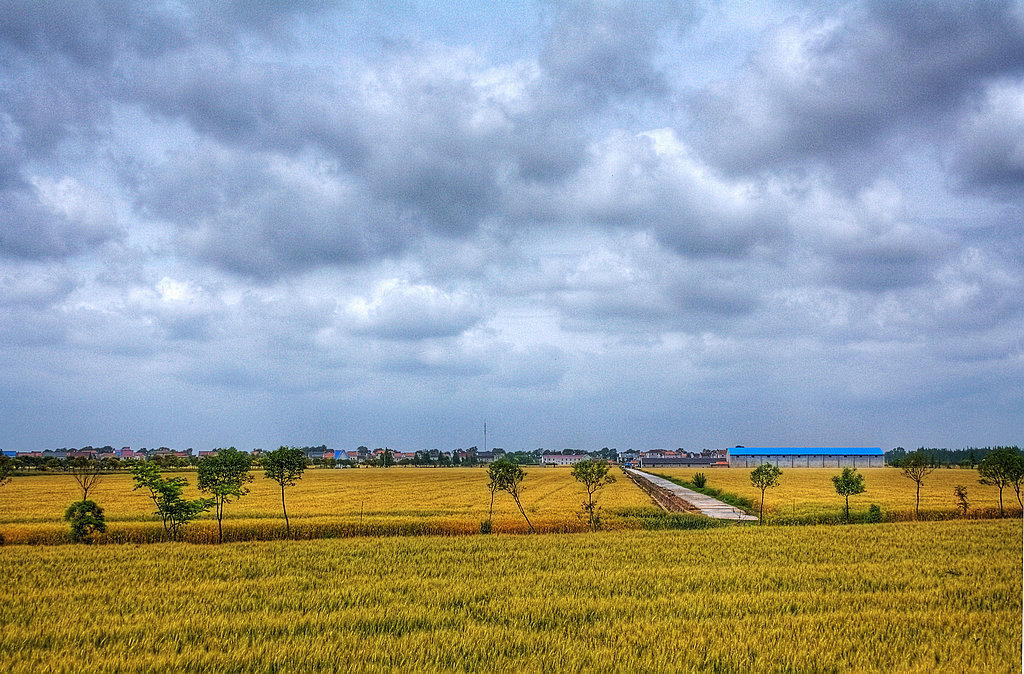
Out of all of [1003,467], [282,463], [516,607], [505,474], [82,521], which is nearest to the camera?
[516,607]

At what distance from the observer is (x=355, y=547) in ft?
92.8

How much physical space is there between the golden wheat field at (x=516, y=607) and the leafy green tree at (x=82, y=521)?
12.7 feet

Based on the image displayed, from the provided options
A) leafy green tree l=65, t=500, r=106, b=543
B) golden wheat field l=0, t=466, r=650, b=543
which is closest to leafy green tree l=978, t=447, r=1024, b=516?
golden wheat field l=0, t=466, r=650, b=543

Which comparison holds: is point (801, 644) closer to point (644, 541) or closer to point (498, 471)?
point (644, 541)

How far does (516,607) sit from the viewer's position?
17188 mm

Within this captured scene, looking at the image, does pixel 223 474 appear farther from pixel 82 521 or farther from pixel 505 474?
pixel 505 474

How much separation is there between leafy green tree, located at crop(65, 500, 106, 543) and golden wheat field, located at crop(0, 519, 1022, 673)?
388cm

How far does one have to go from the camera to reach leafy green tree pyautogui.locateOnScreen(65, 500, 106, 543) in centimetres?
3244

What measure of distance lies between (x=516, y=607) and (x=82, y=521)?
85.5ft

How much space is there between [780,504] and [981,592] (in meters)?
37.6

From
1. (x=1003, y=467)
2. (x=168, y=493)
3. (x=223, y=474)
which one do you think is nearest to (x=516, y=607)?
(x=168, y=493)

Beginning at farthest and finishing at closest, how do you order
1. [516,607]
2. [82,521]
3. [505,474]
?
1. [505,474]
2. [82,521]
3. [516,607]

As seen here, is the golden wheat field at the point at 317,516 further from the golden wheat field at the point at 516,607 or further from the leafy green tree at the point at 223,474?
the golden wheat field at the point at 516,607

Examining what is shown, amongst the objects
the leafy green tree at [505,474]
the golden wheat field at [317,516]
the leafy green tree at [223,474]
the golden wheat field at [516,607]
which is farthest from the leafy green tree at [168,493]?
the leafy green tree at [505,474]
